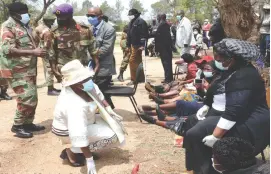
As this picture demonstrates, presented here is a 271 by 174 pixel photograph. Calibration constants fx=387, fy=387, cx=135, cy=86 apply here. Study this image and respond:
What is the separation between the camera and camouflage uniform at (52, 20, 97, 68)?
4992 millimetres

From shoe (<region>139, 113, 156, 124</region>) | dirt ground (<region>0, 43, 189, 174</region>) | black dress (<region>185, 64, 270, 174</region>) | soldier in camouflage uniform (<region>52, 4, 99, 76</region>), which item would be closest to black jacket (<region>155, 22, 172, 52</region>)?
Answer: dirt ground (<region>0, 43, 189, 174</region>)

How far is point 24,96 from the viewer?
495 centimetres

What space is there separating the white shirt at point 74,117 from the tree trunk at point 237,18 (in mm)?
2816

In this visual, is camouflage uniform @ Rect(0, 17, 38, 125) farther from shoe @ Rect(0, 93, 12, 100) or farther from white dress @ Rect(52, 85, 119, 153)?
shoe @ Rect(0, 93, 12, 100)

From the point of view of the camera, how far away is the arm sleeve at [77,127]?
3.69 meters

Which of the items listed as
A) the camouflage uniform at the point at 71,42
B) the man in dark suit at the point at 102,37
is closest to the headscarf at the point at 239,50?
the camouflage uniform at the point at 71,42

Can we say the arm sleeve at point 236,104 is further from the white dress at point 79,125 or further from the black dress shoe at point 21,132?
the black dress shoe at point 21,132

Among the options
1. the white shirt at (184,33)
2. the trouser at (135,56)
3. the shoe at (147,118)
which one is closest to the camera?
the shoe at (147,118)

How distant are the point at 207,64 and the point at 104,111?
1906 millimetres

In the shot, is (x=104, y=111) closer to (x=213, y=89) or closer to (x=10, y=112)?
(x=213, y=89)

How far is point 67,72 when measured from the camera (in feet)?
12.6

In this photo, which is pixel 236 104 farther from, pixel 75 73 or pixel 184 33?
pixel 184 33

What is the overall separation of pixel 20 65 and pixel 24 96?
0.40 metres

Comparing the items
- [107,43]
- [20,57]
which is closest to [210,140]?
[20,57]
